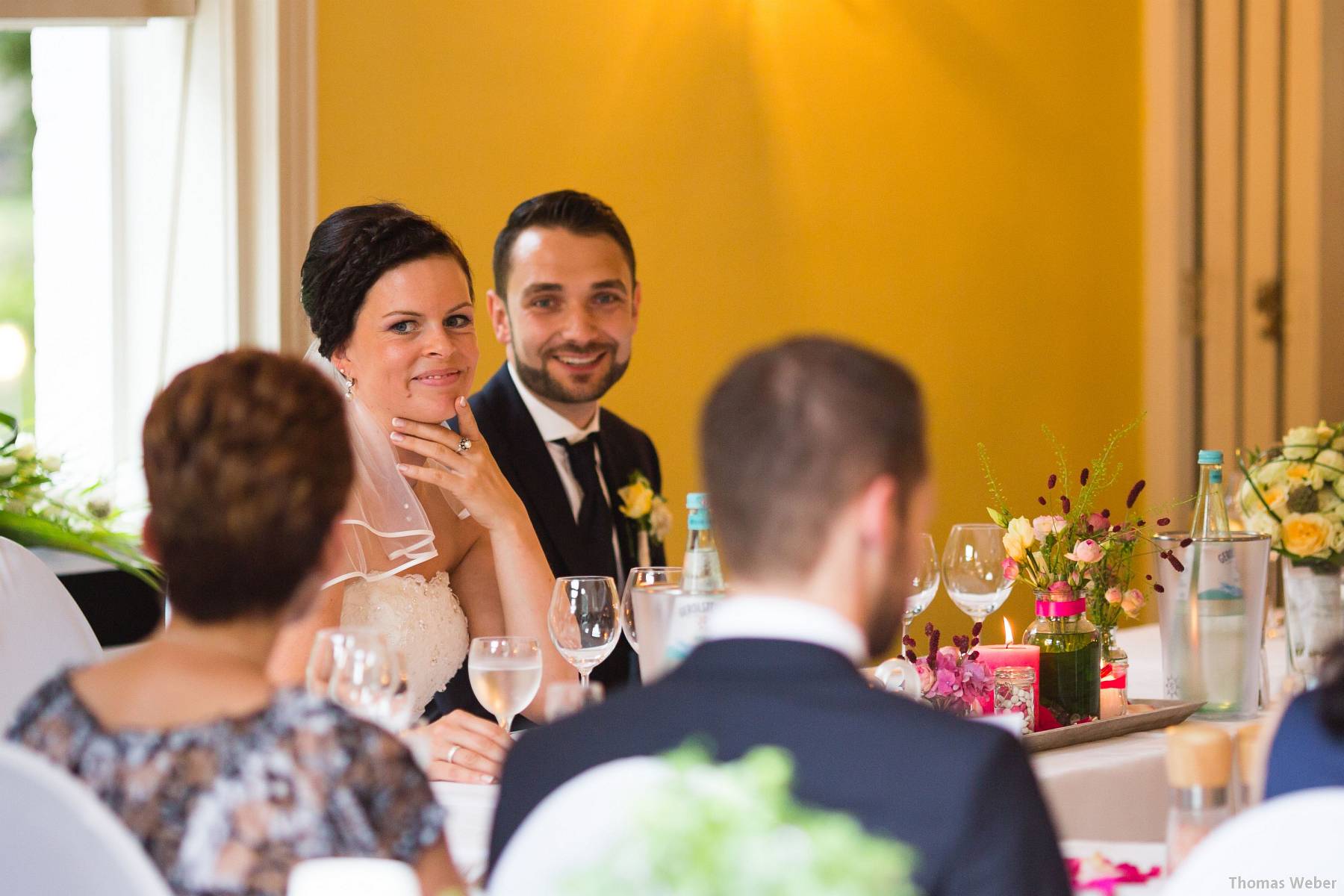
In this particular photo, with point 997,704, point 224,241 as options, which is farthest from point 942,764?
point 224,241

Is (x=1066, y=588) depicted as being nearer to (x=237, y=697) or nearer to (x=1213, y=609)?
(x=1213, y=609)

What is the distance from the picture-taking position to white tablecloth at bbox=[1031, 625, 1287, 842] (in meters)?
1.97

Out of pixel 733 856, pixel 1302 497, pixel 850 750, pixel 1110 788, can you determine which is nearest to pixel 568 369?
pixel 1302 497

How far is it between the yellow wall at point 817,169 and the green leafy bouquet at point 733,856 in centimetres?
282

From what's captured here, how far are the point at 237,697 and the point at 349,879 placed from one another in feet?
0.78

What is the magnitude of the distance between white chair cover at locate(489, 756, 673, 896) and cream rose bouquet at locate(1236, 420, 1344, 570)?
5.68ft

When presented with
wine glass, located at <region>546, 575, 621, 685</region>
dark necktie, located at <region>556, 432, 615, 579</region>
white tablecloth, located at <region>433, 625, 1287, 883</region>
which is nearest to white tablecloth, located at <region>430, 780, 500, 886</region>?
white tablecloth, located at <region>433, 625, 1287, 883</region>

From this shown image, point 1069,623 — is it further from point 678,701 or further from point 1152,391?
point 1152,391

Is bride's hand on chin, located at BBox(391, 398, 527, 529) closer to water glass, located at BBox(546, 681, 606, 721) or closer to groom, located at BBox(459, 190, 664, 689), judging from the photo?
groom, located at BBox(459, 190, 664, 689)

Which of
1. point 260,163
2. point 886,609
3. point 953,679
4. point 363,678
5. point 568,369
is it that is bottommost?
point 953,679

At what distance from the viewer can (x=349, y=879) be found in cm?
98

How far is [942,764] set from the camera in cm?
98

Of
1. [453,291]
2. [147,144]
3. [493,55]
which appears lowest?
[453,291]

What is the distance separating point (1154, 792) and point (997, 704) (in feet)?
0.77
